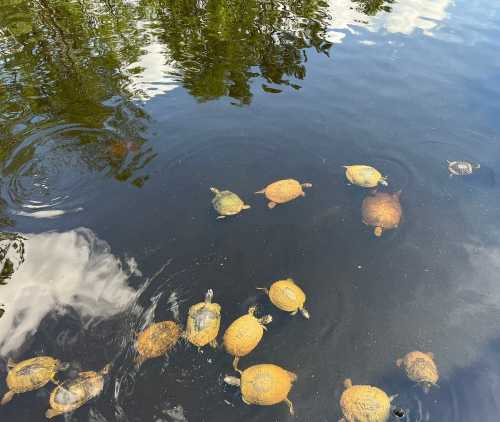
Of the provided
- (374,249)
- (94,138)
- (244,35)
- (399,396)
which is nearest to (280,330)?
(399,396)

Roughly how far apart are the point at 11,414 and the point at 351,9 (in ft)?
53.8

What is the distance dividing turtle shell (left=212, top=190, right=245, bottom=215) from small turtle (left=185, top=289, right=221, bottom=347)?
1.87 meters

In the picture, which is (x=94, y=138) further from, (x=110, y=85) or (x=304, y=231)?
(x=304, y=231)

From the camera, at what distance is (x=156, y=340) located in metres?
4.39

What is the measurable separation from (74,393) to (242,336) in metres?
2.11

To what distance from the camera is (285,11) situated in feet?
46.1

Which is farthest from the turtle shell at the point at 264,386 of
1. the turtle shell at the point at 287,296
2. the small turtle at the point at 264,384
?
the turtle shell at the point at 287,296

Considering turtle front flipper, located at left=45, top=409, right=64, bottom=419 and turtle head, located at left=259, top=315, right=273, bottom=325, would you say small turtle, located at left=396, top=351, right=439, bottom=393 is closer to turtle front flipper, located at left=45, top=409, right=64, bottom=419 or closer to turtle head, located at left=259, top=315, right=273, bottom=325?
turtle head, located at left=259, top=315, right=273, bottom=325

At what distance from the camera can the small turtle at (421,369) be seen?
13.7 feet

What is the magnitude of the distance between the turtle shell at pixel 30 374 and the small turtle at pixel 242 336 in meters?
2.22

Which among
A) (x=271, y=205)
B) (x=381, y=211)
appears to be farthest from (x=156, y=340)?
(x=381, y=211)

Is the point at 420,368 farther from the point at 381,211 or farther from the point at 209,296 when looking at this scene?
the point at 209,296

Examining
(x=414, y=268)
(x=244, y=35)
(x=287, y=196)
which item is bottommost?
(x=414, y=268)

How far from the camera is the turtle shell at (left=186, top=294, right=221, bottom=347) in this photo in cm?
443
